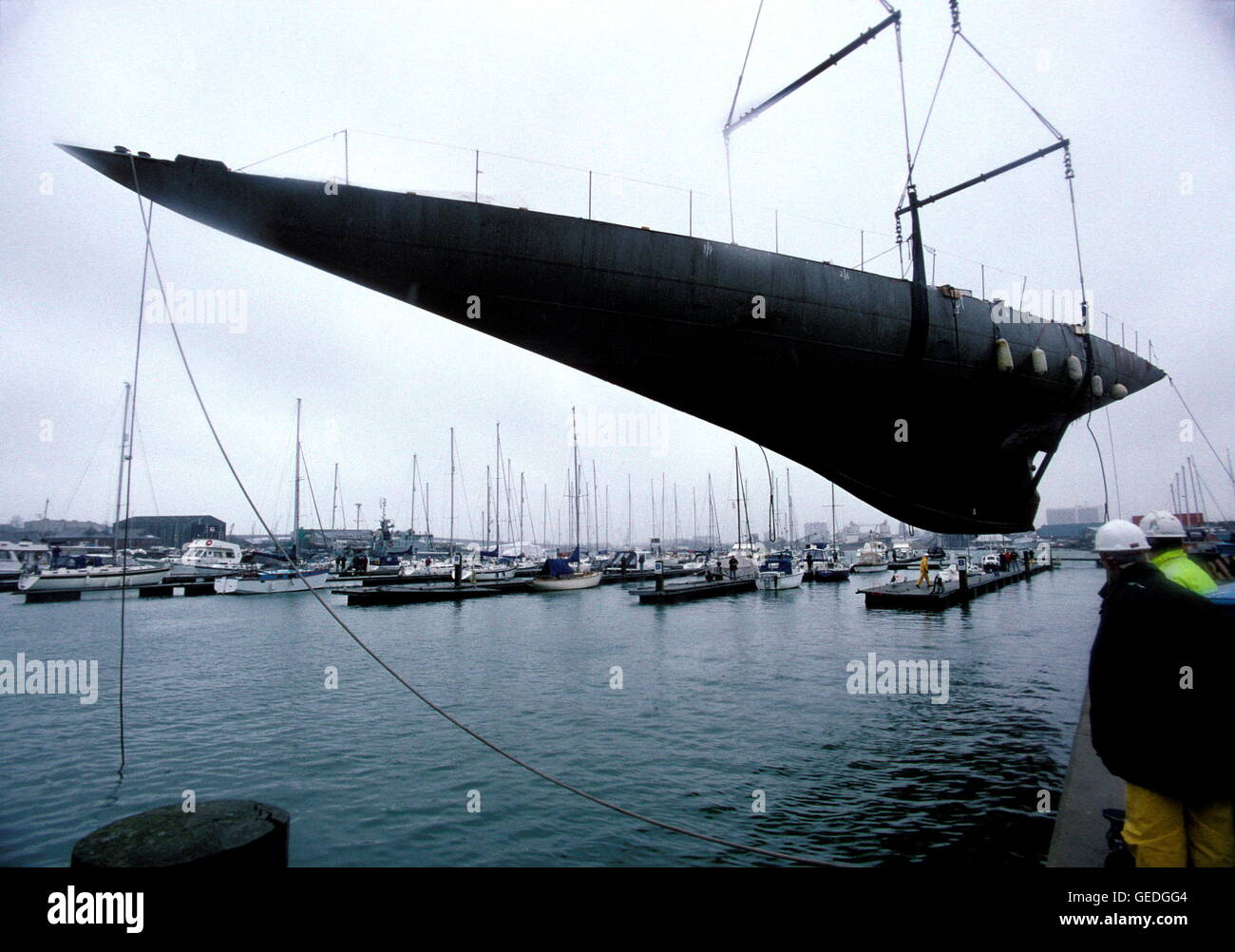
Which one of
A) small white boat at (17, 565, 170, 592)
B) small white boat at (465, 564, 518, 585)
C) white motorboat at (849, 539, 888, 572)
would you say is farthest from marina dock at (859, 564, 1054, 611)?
small white boat at (17, 565, 170, 592)

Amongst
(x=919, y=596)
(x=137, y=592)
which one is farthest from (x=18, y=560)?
(x=919, y=596)

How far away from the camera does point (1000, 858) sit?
6.99 metres

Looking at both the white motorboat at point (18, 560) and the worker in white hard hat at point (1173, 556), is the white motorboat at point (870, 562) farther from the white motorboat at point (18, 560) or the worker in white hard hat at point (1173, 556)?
the white motorboat at point (18, 560)

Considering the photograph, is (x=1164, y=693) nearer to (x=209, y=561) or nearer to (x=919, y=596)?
(x=919, y=596)

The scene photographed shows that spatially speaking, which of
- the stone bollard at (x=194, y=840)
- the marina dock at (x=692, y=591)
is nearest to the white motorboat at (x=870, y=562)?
the marina dock at (x=692, y=591)

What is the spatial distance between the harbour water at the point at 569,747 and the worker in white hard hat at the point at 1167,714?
506 centimetres

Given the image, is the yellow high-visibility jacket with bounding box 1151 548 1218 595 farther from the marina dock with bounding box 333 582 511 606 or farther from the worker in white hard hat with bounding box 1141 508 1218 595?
the marina dock with bounding box 333 582 511 606

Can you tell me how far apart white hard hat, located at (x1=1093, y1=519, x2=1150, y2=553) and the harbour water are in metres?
5.48

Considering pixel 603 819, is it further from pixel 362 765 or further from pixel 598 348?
pixel 598 348

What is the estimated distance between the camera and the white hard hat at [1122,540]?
323cm

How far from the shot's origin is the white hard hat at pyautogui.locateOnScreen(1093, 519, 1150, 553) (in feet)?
10.6

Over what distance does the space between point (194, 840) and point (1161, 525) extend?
5.62m
